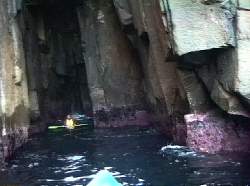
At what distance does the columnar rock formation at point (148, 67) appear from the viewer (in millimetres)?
11789

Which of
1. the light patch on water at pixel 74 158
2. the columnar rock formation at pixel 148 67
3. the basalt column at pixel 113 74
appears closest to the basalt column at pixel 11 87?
the columnar rock formation at pixel 148 67

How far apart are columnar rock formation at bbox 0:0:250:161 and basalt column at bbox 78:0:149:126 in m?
0.04

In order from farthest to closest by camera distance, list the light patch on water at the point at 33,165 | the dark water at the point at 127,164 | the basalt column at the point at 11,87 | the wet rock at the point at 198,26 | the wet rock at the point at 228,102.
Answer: the basalt column at the point at 11,87 → the light patch on water at the point at 33,165 → the wet rock at the point at 198,26 → the wet rock at the point at 228,102 → the dark water at the point at 127,164

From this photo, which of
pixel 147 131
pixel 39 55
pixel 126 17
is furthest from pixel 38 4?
pixel 147 131

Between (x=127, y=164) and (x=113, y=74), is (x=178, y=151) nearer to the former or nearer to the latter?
(x=127, y=164)

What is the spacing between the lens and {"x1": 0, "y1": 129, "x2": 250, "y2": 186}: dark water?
412 inches

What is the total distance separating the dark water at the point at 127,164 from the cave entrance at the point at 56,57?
6.95 metres

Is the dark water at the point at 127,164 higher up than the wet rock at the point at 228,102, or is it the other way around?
the wet rock at the point at 228,102

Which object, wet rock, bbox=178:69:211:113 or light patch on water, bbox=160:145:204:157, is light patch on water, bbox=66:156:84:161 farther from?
wet rock, bbox=178:69:211:113

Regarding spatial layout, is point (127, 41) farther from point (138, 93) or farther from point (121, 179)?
point (121, 179)

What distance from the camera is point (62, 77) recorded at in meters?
27.5

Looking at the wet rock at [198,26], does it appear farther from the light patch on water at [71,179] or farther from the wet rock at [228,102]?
the light patch on water at [71,179]

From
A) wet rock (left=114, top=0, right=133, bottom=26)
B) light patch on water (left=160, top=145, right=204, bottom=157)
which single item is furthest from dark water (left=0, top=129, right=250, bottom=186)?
wet rock (left=114, top=0, right=133, bottom=26)

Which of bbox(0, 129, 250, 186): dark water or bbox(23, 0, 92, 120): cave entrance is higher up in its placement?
bbox(23, 0, 92, 120): cave entrance
